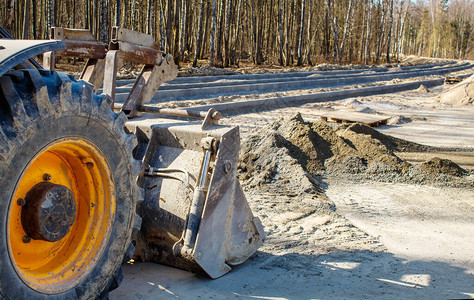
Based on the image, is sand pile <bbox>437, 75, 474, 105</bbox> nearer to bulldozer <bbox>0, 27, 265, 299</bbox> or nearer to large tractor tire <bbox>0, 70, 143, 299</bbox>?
bulldozer <bbox>0, 27, 265, 299</bbox>

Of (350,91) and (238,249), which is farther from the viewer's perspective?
(350,91)

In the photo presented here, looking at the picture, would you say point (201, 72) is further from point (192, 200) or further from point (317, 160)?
point (192, 200)

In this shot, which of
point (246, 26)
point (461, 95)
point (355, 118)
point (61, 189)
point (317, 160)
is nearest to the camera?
point (61, 189)

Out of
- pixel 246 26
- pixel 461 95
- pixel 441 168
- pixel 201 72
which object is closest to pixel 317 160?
pixel 441 168

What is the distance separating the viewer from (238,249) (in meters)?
3.80

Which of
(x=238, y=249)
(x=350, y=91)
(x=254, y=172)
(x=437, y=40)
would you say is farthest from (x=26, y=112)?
(x=437, y=40)

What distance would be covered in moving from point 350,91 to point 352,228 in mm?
15557

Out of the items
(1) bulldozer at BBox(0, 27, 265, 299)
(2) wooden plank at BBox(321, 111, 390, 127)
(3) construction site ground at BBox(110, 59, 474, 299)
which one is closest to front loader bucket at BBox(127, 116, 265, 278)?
(1) bulldozer at BBox(0, 27, 265, 299)

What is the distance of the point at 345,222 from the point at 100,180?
2987mm

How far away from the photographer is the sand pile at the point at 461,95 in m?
18.1

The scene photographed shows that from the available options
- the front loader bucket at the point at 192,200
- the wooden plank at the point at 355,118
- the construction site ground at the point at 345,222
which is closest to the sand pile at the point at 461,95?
the wooden plank at the point at 355,118

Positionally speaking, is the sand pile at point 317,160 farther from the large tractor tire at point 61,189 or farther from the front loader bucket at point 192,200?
the large tractor tire at point 61,189

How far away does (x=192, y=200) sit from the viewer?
3447 mm

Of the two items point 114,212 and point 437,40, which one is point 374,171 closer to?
point 114,212
